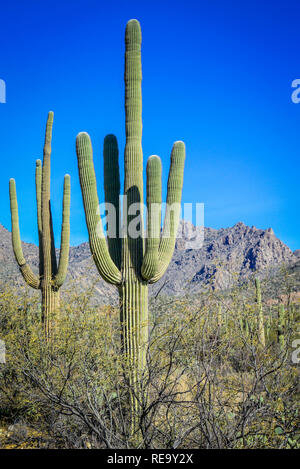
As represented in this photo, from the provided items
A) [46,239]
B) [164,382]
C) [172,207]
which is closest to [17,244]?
[46,239]

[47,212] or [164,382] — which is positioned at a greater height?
[47,212]

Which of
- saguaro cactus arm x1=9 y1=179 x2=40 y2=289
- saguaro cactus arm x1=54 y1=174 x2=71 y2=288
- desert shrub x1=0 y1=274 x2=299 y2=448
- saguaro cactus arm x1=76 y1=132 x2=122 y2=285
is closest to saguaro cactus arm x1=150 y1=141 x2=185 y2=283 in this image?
saguaro cactus arm x1=76 y1=132 x2=122 y2=285

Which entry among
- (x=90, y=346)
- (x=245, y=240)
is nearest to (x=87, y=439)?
(x=90, y=346)

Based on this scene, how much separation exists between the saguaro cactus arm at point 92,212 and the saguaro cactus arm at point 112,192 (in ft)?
0.97

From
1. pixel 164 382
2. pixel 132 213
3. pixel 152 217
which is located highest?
pixel 132 213

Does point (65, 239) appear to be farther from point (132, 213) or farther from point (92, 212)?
point (132, 213)

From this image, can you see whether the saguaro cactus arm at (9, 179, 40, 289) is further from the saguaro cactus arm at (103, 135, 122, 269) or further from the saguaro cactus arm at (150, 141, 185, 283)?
the saguaro cactus arm at (150, 141, 185, 283)

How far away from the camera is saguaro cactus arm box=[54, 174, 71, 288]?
9984mm

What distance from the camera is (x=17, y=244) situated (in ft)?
36.4

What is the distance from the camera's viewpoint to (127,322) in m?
6.58

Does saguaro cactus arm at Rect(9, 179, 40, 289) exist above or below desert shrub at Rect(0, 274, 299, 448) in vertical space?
above

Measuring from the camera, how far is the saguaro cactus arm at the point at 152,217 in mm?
6734

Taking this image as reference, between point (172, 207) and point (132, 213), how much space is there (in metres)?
0.97

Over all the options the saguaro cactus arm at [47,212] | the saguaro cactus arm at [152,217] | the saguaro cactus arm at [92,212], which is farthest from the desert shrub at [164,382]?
the saguaro cactus arm at [47,212]
